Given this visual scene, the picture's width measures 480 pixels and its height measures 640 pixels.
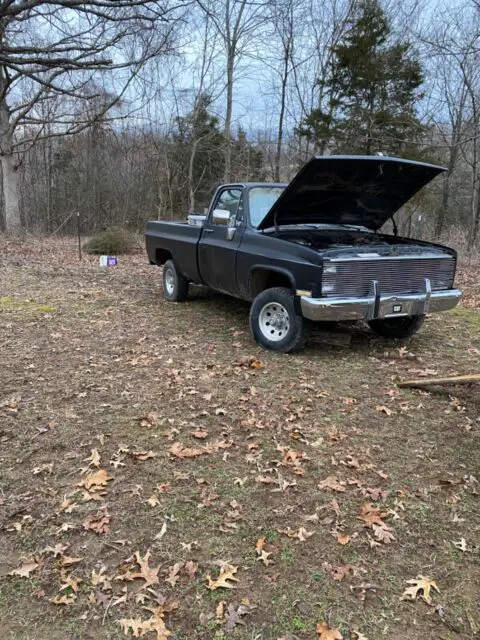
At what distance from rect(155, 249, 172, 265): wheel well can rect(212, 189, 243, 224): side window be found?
191cm

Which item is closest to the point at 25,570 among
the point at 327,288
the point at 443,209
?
the point at 327,288

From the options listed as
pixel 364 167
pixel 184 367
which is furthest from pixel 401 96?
pixel 184 367

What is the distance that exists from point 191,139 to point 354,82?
8.37 meters

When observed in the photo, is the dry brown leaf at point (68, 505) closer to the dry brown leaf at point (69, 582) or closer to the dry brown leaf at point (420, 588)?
the dry brown leaf at point (69, 582)

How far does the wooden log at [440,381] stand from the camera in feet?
14.8

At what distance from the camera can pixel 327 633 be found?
2186 mm

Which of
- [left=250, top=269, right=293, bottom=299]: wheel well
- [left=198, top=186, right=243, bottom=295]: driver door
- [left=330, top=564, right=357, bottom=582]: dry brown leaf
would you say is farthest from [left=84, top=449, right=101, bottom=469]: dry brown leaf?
[left=198, top=186, right=243, bottom=295]: driver door

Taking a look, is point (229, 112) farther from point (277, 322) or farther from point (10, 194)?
point (277, 322)

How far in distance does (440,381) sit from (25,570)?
375cm

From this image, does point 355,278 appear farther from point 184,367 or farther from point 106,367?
point 106,367

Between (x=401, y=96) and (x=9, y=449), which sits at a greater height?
(x=401, y=96)

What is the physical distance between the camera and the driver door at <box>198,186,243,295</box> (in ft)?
21.7

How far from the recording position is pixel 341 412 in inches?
173

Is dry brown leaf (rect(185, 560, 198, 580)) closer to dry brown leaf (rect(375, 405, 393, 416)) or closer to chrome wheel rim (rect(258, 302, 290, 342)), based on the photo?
dry brown leaf (rect(375, 405, 393, 416))
